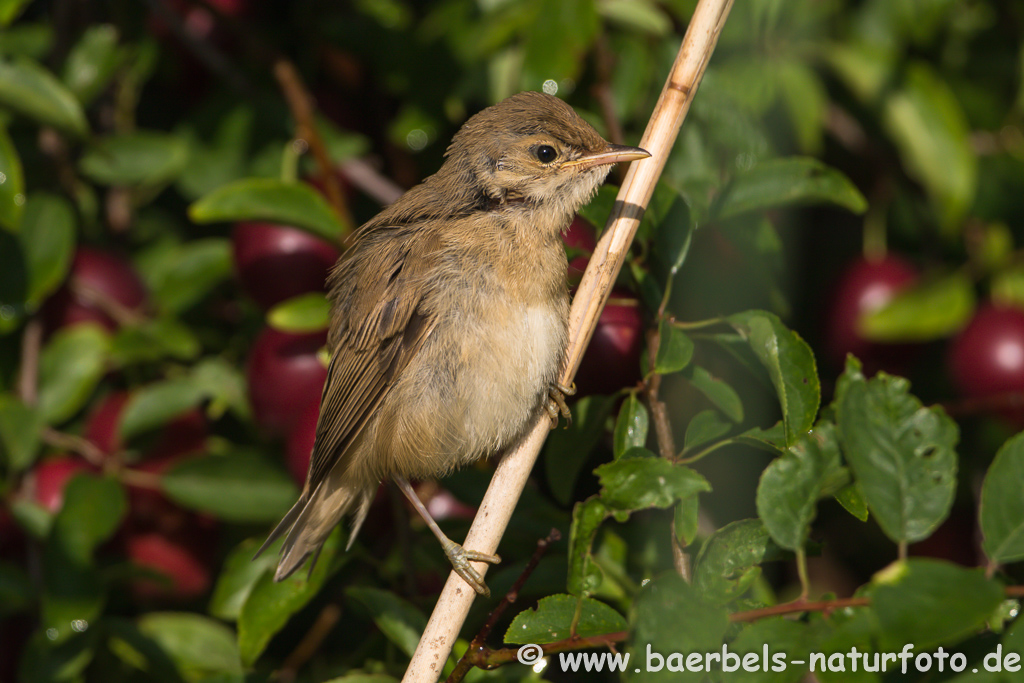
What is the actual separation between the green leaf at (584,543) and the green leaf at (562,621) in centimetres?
3

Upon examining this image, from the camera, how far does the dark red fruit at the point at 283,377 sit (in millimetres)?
2545

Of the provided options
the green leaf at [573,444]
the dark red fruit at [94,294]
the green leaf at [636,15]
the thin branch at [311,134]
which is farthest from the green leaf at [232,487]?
the green leaf at [636,15]

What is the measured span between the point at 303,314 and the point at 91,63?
1267 mm

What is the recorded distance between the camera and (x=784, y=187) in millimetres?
2094

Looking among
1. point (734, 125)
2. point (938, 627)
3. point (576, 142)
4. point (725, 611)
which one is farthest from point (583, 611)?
point (734, 125)

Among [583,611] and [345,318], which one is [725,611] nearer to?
[583,611]

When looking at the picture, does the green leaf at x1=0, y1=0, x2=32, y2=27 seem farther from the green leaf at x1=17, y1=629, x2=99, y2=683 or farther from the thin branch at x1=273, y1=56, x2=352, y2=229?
the green leaf at x1=17, y1=629, x2=99, y2=683

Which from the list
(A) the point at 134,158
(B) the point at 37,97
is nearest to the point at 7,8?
(B) the point at 37,97

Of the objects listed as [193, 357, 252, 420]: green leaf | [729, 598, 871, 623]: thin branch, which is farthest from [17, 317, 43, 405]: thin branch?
[729, 598, 871, 623]: thin branch

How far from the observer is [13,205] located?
7.84ft

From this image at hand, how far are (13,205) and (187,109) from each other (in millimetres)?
1193

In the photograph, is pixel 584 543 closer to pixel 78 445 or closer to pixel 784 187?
pixel 784 187

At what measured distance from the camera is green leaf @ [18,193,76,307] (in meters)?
2.70

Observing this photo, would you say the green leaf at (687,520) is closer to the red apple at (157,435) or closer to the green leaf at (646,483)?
the green leaf at (646,483)
